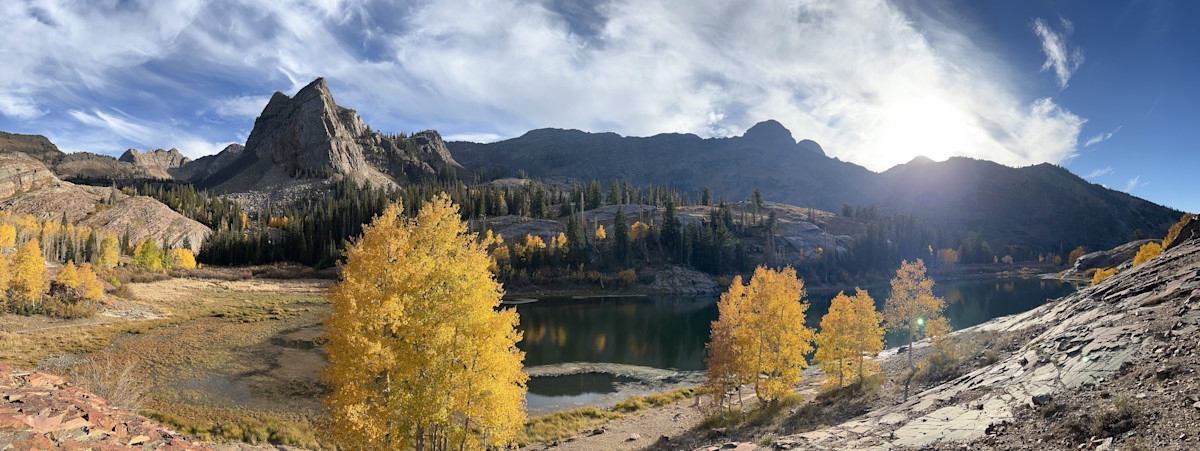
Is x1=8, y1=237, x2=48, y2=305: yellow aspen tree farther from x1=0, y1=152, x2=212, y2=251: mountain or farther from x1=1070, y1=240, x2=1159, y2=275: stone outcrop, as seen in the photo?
x1=1070, y1=240, x2=1159, y2=275: stone outcrop

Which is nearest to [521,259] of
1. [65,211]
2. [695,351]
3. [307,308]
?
[307,308]

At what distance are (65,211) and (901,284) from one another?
746 ft

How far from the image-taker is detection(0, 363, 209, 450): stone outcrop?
7338mm

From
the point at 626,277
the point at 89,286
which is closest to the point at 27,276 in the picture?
the point at 89,286

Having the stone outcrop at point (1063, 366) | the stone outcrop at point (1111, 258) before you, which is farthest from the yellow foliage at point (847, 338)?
the stone outcrop at point (1111, 258)

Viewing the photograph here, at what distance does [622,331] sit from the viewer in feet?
244

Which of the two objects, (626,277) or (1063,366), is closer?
(1063,366)

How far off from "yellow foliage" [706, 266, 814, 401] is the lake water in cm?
1523

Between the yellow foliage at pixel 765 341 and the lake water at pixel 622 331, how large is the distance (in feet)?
50.0

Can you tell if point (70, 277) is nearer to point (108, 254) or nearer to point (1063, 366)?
point (108, 254)

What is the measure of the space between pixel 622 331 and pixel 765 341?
147 feet

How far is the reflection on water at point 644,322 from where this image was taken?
193ft

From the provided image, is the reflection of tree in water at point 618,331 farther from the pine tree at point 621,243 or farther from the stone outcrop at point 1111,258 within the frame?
the stone outcrop at point 1111,258

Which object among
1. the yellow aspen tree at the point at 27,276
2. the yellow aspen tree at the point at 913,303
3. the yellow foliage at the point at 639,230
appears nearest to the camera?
the yellow aspen tree at the point at 913,303
